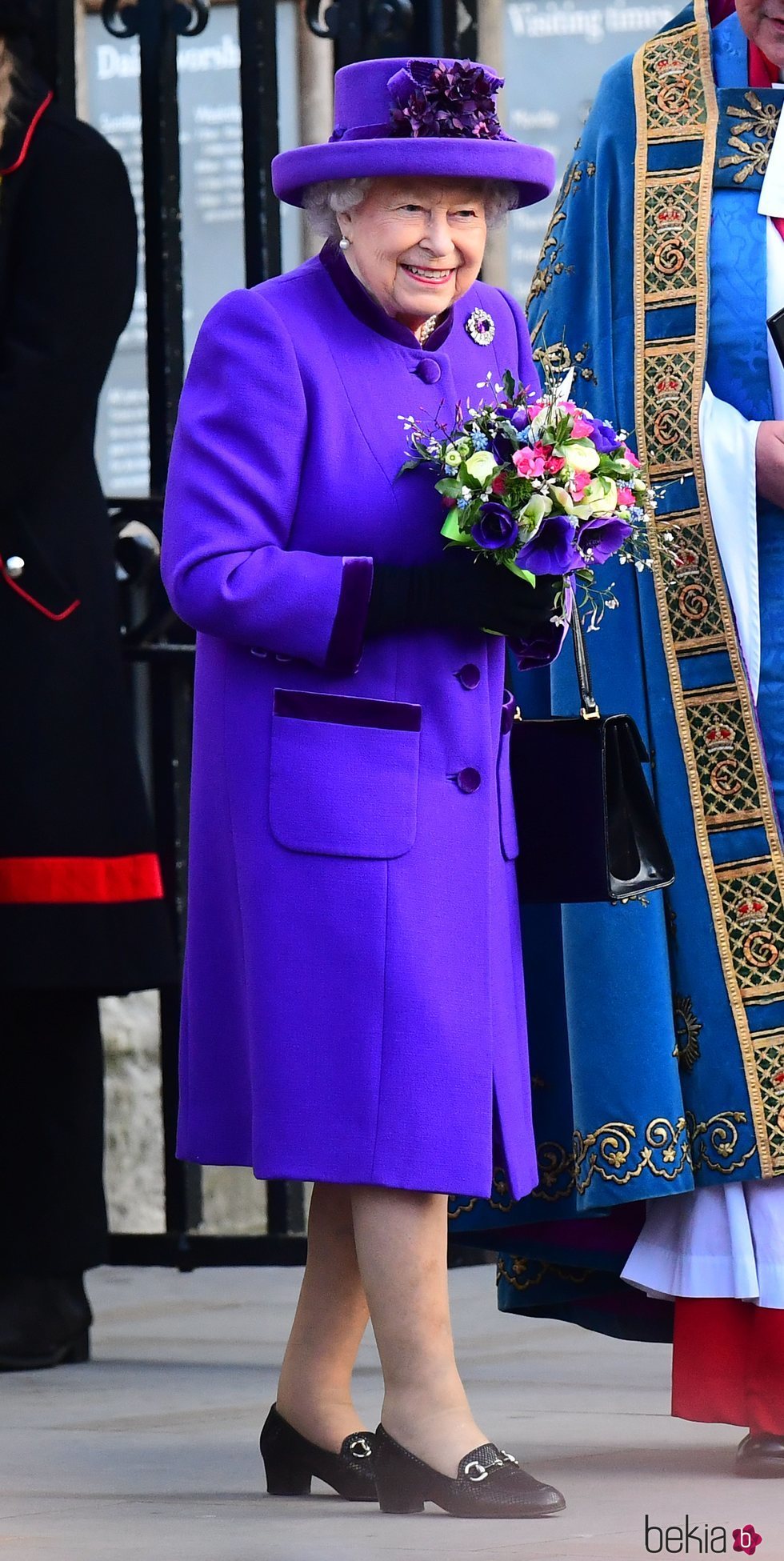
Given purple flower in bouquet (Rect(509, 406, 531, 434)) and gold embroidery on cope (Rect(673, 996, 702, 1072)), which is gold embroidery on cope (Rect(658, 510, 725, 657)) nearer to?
gold embroidery on cope (Rect(673, 996, 702, 1072))

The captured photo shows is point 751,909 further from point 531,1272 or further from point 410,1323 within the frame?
point 410,1323

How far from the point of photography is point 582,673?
3.63 metres

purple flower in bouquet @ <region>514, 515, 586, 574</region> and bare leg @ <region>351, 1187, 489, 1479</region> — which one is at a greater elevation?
purple flower in bouquet @ <region>514, 515, 586, 574</region>

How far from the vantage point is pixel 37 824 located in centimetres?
479

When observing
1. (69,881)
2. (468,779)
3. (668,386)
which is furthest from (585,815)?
(69,881)

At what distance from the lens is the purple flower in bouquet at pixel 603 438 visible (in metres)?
3.34

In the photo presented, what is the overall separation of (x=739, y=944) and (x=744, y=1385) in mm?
543

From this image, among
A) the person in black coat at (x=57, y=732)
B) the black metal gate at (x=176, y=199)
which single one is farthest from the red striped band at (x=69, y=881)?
the black metal gate at (x=176, y=199)

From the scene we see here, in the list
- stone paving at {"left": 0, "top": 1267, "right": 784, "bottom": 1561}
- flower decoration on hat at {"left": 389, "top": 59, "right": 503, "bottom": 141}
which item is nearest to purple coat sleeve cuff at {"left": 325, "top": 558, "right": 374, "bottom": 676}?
flower decoration on hat at {"left": 389, "top": 59, "right": 503, "bottom": 141}

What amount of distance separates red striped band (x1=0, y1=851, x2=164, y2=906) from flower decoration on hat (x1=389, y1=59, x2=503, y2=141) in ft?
5.70

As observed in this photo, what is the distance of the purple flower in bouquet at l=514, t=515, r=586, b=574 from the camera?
326cm

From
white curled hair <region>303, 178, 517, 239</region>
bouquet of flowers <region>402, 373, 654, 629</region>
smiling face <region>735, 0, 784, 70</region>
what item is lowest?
bouquet of flowers <region>402, 373, 654, 629</region>

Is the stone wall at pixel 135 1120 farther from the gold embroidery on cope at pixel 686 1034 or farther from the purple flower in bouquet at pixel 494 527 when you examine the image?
the purple flower in bouquet at pixel 494 527

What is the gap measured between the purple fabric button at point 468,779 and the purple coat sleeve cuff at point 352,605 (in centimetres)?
20
